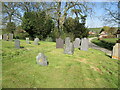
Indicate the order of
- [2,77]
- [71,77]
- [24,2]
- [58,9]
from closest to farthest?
1. [2,77]
2. [71,77]
3. [58,9]
4. [24,2]

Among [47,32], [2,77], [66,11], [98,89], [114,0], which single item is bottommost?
[98,89]

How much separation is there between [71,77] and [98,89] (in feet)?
3.28

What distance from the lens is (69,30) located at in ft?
55.4

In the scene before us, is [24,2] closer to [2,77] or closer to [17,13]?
[17,13]

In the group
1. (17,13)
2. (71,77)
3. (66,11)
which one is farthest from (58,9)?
(71,77)

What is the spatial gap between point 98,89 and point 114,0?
17147 mm

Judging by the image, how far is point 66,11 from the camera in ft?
58.9

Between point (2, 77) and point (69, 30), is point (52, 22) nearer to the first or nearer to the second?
point (69, 30)

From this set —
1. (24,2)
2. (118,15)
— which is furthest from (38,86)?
(24,2)

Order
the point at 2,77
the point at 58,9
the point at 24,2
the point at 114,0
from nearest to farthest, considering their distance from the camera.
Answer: the point at 2,77 → the point at 114,0 → the point at 58,9 → the point at 24,2

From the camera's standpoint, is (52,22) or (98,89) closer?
(98,89)

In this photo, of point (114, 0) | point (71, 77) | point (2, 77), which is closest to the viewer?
point (2, 77)

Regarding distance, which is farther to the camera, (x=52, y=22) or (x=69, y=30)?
(x=52, y=22)

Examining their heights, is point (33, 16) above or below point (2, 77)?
above
